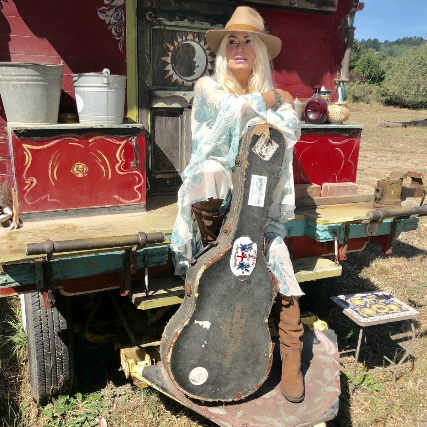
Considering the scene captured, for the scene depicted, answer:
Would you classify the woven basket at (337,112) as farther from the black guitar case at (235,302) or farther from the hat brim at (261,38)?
the black guitar case at (235,302)

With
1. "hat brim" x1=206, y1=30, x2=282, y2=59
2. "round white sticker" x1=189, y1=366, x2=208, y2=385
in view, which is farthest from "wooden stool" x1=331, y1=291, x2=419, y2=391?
"hat brim" x1=206, y1=30, x2=282, y2=59

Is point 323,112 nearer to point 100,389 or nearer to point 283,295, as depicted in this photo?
point 283,295

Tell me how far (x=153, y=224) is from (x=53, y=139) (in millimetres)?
876

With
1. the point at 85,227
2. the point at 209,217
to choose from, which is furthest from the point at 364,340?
the point at 85,227

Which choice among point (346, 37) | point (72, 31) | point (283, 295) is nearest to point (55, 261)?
point (283, 295)

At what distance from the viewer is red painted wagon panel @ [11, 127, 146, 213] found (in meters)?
2.92

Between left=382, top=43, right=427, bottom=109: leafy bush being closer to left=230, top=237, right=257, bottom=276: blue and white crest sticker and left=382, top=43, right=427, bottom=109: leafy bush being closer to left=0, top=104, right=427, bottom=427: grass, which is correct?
left=0, top=104, right=427, bottom=427: grass

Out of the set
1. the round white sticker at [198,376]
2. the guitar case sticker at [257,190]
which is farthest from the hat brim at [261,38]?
the round white sticker at [198,376]

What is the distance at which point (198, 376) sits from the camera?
2.46 meters

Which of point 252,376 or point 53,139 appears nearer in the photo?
point 252,376

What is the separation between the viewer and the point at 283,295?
2.64m

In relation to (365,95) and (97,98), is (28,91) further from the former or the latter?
(365,95)

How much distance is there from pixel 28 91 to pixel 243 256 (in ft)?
6.15

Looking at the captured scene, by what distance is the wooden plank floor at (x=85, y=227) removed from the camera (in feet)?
8.58
